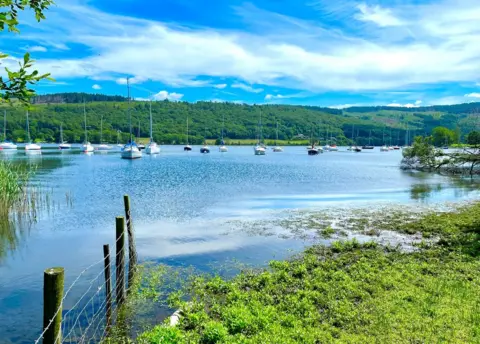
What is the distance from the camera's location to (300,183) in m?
51.3

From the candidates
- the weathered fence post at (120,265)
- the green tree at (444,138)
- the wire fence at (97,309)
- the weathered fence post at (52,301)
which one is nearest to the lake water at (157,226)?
the wire fence at (97,309)

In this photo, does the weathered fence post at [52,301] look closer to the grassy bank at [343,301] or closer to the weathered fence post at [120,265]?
the grassy bank at [343,301]

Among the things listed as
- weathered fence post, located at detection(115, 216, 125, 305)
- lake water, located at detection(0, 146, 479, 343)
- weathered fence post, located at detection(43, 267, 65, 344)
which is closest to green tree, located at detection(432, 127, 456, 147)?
lake water, located at detection(0, 146, 479, 343)

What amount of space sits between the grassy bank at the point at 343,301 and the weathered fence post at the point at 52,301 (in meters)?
2.46

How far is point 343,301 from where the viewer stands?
Answer: 10.6 meters

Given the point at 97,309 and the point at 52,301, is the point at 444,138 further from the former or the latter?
the point at 52,301

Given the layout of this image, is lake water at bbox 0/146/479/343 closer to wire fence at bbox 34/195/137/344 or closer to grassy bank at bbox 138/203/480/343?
wire fence at bbox 34/195/137/344

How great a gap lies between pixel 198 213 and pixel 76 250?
36.2 feet

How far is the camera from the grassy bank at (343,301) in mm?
8562

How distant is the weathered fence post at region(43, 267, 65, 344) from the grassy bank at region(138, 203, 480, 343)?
2.46m

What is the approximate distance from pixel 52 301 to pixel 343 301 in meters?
7.68

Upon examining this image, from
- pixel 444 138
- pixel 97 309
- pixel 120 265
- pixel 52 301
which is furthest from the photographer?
pixel 444 138

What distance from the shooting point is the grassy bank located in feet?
28.1

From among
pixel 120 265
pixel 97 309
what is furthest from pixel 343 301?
A: pixel 97 309
